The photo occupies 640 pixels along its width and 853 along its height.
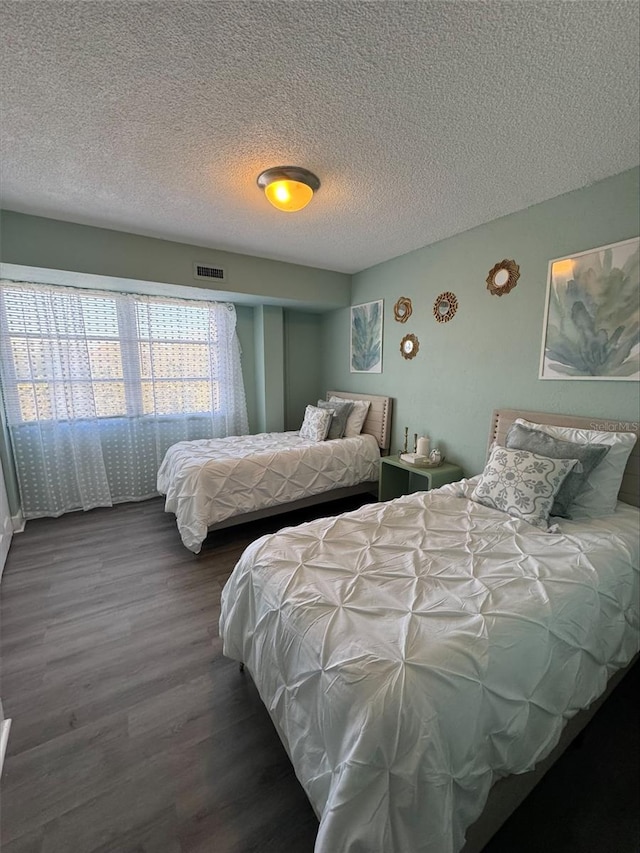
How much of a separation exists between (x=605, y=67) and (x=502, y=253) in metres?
1.27

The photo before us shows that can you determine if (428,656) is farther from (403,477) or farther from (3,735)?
(403,477)

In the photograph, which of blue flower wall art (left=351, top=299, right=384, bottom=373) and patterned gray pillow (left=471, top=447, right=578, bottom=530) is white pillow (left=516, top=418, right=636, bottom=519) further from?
blue flower wall art (left=351, top=299, right=384, bottom=373)

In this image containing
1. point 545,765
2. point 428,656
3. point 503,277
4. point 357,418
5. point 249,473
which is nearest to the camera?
point 428,656

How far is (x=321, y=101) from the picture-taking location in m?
1.39

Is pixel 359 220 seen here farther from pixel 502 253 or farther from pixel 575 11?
pixel 575 11

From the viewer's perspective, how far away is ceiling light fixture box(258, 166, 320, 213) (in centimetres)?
186

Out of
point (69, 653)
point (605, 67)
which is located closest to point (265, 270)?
point (605, 67)

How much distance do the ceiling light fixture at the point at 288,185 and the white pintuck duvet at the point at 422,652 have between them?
6.06 ft

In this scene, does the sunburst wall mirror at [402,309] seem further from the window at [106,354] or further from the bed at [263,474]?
the window at [106,354]

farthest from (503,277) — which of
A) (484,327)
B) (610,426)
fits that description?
(610,426)

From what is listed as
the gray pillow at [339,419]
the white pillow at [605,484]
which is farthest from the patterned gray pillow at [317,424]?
the white pillow at [605,484]

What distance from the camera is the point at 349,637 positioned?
3.18 ft

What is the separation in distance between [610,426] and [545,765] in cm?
169

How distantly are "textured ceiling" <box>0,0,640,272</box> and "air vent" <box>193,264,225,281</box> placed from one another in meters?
0.80
